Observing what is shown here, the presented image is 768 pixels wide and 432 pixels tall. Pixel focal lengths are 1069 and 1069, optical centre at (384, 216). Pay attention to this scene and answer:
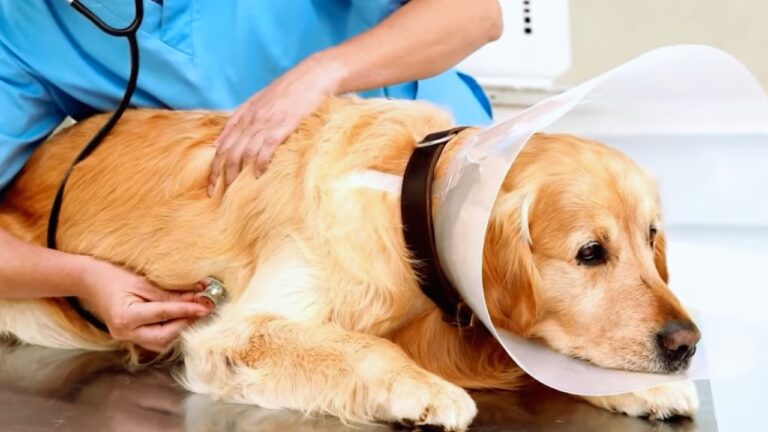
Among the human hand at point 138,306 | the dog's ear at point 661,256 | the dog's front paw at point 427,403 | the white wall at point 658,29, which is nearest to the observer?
the dog's front paw at point 427,403

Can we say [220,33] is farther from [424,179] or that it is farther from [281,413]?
[281,413]

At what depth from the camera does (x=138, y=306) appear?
163 cm

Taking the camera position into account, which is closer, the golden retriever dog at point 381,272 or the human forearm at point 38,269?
the golden retriever dog at point 381,272

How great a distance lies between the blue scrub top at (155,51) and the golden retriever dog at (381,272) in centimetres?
21

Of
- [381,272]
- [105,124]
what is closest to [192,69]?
[105,124]

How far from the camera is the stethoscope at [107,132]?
1597mm

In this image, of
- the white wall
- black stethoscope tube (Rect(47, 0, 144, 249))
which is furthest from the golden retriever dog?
the white wall

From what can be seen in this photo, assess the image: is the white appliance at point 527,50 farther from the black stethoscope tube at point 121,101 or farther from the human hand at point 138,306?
the human hand at point 138,306

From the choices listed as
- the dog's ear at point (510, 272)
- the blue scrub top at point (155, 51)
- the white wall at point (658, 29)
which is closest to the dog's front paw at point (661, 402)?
the dog's ear at point (510, 272)

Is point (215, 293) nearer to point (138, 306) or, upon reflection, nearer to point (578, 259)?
point (138, 306)

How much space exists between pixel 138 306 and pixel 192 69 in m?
0.45

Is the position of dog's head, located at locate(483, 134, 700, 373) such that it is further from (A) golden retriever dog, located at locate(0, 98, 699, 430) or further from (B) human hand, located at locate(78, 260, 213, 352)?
(B) human hand, located at locate(78, 260, 213, 352)

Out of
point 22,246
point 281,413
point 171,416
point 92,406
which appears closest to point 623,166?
point 281,413

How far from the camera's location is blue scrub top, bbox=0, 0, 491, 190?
5.99 ft
